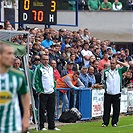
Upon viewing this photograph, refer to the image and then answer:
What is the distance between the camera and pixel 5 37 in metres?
17.3

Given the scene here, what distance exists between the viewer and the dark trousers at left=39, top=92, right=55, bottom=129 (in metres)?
16.9

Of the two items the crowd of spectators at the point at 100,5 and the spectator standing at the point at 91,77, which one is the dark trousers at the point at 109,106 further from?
the crowd of spectators at the point at 100,5

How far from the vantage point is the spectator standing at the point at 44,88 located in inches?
659

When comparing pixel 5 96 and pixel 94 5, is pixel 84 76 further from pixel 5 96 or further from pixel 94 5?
pixel 5 96

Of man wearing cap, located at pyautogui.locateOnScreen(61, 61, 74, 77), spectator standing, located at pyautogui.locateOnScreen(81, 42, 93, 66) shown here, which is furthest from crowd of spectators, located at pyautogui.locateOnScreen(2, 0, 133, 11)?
man wearing cap, located at pyautogui.locateOnScreen(61, 61, 74, 77)

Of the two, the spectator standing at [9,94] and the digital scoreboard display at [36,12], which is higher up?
the digital scoreboard display at [36,12]

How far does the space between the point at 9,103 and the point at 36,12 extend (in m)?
14.2

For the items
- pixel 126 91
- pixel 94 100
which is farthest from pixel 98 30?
pixel 94 100

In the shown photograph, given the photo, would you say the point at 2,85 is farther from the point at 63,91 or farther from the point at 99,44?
the point at 99,44

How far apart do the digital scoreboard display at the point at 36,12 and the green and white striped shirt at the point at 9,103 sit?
13761 mm

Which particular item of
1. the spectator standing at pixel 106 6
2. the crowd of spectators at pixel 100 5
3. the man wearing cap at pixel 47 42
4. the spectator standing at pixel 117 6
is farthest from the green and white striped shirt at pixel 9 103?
the spectator standing at pixel 117 6

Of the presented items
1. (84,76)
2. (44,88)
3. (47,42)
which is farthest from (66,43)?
(44,88)

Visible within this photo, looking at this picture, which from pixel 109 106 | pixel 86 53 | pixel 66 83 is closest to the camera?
pixel 109 106

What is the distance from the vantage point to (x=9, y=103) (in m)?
7.90
